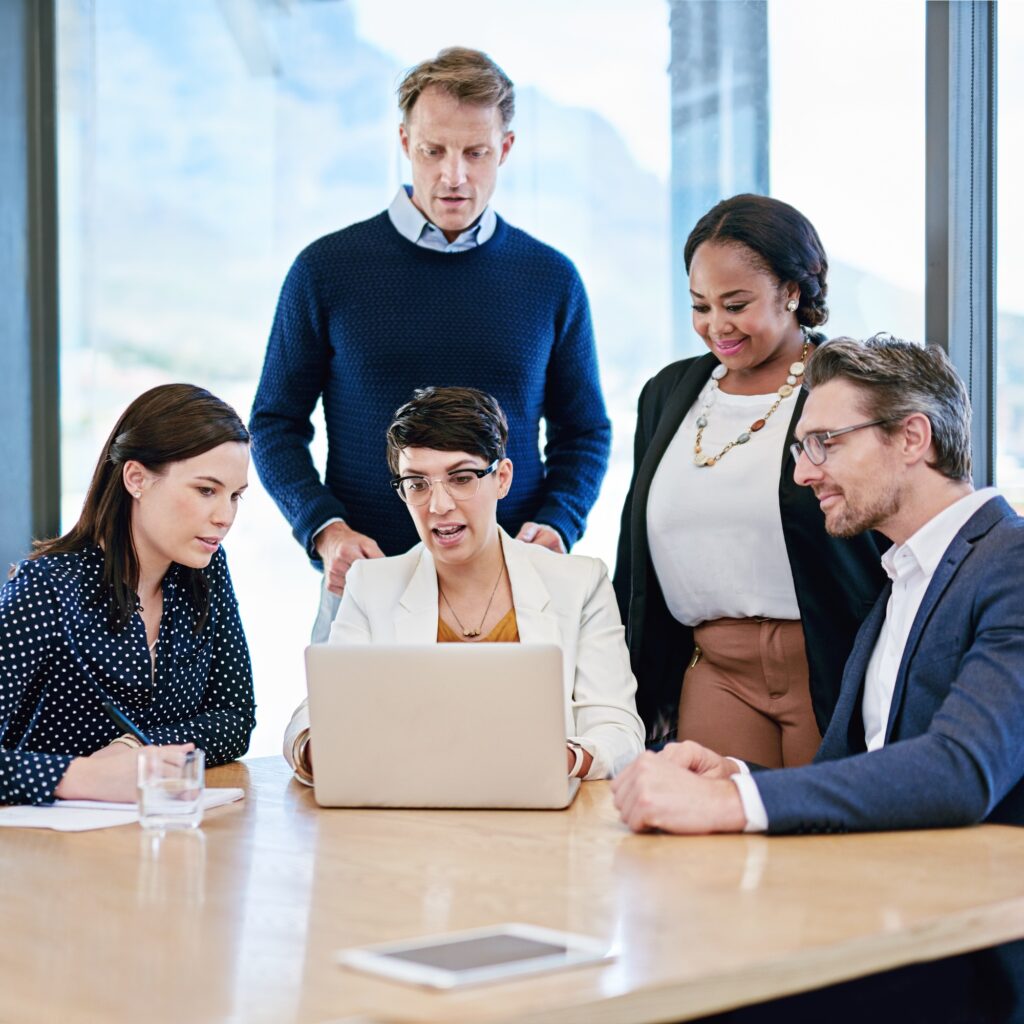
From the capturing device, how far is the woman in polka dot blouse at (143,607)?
235 cm

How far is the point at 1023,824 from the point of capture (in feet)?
6.27

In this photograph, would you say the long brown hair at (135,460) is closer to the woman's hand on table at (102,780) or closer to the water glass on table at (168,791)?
the woman's hand on table at (102,780)

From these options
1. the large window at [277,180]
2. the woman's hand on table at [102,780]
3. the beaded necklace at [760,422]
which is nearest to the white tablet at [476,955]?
the woman's hand on table at [102,780]

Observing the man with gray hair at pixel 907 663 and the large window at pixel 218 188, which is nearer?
the man with gray hair at pixel 907 663

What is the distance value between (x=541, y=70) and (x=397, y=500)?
1.80m

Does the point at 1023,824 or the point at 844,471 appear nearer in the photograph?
the point at 1023,824

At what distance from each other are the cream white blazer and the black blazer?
0.20 metres

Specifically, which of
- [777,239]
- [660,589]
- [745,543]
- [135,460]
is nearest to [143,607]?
[135,460]

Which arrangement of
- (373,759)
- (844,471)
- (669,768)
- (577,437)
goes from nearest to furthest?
(669,768) → (373,759) → (844,471) → (577,437)

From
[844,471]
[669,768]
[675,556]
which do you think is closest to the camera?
[669,768]

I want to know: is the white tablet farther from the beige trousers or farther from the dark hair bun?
the dark hair bun

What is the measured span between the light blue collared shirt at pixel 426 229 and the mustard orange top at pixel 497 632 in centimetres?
87

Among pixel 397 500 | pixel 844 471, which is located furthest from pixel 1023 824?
pixel 397 500

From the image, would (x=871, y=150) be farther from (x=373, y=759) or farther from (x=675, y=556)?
(x=373, y=759)
